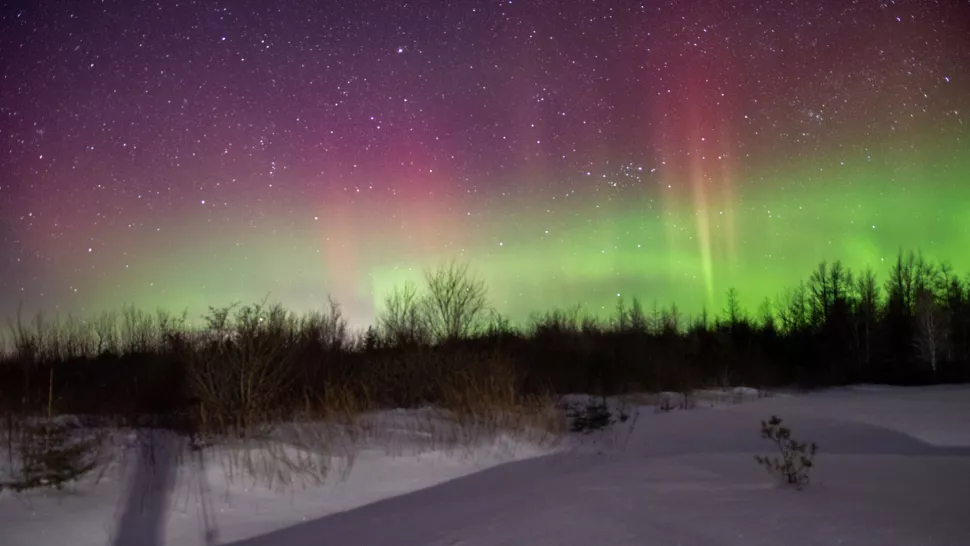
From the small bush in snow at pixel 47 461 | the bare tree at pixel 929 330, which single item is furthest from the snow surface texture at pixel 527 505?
the bare tree at pixel 929 330

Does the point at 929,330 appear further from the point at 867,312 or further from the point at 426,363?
the point at 426,363

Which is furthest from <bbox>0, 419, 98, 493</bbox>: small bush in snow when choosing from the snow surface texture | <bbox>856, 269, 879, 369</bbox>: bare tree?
<bbox>856, 269, 879, 369</bbox>: bare tree

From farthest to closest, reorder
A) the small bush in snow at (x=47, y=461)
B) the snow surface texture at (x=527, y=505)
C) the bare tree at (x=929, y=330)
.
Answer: the bare tree at (x=929, y=330) → the small bush in snow at (x=47, y=461) → the snow surface texture at (x=527, y=505)

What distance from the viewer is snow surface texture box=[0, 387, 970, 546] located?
22.8 ft

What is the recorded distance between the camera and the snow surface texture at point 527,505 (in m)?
6.95

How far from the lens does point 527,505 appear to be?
845 cm

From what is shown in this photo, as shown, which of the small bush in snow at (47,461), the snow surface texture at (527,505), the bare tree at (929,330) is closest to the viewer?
the snow surface texture at (527,505)

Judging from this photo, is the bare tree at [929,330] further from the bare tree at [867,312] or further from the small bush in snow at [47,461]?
the small bush in snow at [47,461]

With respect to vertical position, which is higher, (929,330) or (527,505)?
(929,330)

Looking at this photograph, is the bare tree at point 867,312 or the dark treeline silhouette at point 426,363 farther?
the bare tree at point 867,312

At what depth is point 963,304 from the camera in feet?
207

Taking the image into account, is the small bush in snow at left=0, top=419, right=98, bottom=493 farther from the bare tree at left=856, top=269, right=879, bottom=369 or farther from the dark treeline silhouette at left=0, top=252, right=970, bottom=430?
the bare tree at left=856, top=269, right=879, bottom=369

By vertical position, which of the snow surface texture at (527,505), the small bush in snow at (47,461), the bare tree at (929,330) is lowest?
the snow surface texture at (527,505)

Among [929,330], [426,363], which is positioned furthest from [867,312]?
[426,363]
